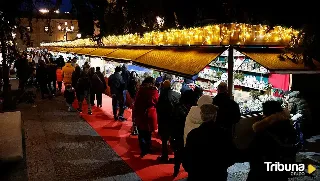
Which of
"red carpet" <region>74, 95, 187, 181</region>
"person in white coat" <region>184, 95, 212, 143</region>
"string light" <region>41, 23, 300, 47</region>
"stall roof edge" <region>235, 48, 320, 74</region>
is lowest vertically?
"red carpet" <region>74, 95, 187, 181</region>

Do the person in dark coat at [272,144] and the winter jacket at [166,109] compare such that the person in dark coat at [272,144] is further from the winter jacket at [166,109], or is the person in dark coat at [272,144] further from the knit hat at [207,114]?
the winter jacket at [166,109]

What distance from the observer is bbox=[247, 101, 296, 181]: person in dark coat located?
352 cm

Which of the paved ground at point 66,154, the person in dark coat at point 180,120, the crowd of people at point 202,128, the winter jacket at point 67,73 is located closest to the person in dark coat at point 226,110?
the crowd of people at point 202,128

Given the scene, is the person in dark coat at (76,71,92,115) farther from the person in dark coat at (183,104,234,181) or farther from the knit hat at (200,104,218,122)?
the knit hat at (200,104,218,122)

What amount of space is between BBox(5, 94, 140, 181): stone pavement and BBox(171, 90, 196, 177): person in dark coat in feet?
3.51

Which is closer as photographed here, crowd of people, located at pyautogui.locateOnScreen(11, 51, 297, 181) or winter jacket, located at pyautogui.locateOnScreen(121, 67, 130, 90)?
crowd of people, located at pyautogui.locateOnScreen(11, 51, 297, 181)

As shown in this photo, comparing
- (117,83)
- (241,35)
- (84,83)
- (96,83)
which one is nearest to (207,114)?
(241,35)

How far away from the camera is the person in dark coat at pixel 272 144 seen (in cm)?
352

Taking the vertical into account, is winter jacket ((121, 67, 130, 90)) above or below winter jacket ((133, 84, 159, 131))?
above

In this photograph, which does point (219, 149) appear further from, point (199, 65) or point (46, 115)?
Result: point (46, 115)

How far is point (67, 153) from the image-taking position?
7.19 metres

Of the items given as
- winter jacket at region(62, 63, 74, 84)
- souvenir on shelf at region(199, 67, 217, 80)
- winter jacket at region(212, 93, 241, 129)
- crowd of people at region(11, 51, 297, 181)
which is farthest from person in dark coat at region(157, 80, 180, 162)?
winter jacket at region(62, 63, 74, 84)

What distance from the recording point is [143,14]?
9414 millimetres

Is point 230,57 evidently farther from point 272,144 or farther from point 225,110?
point 272,144
